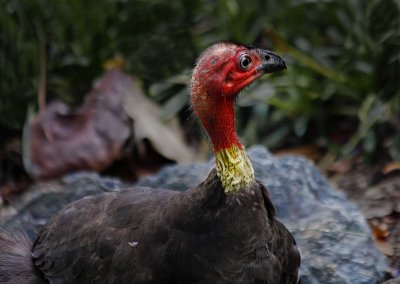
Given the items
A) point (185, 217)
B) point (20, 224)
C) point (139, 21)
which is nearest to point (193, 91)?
point (185, 217)

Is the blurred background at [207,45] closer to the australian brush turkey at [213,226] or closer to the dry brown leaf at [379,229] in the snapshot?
the dry brown leaf at [379,229]

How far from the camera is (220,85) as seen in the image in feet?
9.37

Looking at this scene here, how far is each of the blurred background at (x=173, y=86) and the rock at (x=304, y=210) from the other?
604 millimetres

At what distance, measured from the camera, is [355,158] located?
4.86m

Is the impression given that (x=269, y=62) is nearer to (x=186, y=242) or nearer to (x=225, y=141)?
(x=225, y=141)

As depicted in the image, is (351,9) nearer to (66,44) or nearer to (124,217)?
(66,44)

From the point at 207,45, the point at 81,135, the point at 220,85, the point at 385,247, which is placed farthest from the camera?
the point at 207,45

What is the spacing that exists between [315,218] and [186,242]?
3.05 feet

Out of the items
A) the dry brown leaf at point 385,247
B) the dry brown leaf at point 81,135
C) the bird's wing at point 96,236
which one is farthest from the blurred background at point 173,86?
the bird's wing at point 96,236

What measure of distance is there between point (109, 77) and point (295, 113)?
1.11 m

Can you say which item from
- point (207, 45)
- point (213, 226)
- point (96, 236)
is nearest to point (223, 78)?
point (213, 226)

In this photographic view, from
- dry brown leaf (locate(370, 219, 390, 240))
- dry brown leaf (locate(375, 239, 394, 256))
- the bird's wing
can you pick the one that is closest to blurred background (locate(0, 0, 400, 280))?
dry brown leaf (locate(370, 219, 390, 240))

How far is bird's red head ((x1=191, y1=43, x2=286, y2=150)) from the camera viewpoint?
9.37 ft

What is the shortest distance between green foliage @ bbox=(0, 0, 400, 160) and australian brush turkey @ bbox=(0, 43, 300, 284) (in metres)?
1.91
